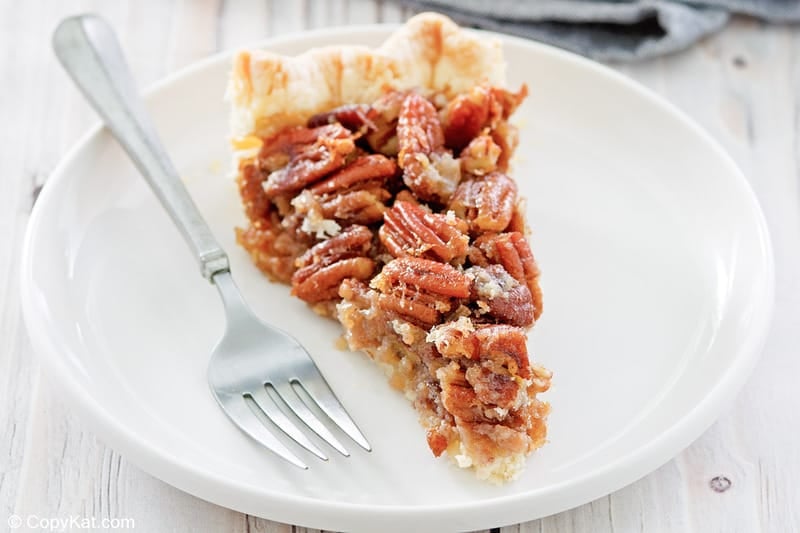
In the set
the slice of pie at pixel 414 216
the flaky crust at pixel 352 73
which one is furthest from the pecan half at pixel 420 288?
the flaky crust at pixel 352 73

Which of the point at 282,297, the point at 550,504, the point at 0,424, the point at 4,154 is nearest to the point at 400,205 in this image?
the point at 282,297

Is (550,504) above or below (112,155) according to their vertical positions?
below

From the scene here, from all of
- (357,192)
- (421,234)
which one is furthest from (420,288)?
(357,192)

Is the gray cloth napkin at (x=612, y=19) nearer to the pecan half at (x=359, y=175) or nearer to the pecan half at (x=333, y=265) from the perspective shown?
the pecan half at (x=359, y=175)

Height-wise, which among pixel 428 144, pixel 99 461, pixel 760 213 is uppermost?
pixel 428 144

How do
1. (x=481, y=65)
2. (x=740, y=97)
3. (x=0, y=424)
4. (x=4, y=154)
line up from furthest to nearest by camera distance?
(x=740, y=97) → (x=4, y=154) → (x=481, y=65) → (x=0, y=424)

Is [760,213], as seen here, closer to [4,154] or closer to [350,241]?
[350,241]
